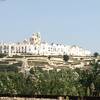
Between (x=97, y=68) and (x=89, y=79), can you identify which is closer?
(x=89, y=79)

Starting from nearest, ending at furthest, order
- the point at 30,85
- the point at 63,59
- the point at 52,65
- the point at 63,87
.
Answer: the point at 63,87
the point at 30,85
the point at 52,65
the point at 63,59

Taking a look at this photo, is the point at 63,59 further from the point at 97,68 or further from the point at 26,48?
the point at 97,68

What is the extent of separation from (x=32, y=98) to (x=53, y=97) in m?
1.09


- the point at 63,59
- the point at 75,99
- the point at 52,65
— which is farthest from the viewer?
the point at 63,59

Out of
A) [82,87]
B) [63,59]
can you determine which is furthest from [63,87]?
[63,59]

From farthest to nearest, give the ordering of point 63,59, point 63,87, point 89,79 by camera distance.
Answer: point 63,59 < point 89,79 < point 63,87

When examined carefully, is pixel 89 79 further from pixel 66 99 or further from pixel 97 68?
pixel 66 99

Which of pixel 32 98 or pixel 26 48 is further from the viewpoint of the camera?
pixel 26 48

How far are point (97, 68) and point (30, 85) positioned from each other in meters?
7.39

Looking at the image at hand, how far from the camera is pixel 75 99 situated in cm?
3138

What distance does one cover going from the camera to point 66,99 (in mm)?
31609

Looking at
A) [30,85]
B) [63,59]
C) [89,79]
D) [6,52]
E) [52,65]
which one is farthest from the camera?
[6,52]

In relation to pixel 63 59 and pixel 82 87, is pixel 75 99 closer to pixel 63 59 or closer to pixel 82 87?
pixel 82 87

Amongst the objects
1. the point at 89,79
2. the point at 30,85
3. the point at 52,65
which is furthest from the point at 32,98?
the point at 52,65
